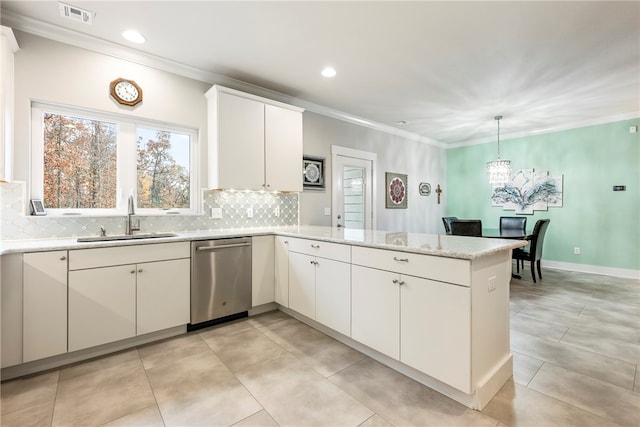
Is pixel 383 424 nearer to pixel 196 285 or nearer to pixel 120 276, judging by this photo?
pixel 196 285

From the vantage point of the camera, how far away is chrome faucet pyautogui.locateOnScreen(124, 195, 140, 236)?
2660mm

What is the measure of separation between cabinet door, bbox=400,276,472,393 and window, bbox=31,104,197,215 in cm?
249

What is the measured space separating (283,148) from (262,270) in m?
1.46

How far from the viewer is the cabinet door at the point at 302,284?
271 centimetres

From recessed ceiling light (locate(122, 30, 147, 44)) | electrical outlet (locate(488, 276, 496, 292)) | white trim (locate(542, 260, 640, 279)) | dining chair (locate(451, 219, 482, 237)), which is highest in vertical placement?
recessed ceiling light (locate(122, 30, 147, 44))

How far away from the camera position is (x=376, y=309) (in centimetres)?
210

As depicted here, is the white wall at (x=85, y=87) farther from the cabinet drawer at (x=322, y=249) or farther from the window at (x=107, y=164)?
the cabinet drawer at (x=322, y=249)

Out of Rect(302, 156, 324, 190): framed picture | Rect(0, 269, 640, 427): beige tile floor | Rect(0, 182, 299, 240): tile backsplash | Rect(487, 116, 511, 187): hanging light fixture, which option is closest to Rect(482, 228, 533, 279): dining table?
Rect(487, 116, 511, 187): hanging light fixture

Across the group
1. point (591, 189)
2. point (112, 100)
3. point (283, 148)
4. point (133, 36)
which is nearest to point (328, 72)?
point (283, 148)

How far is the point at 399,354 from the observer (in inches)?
76.8

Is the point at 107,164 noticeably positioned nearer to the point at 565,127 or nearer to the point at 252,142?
the point at 252,142

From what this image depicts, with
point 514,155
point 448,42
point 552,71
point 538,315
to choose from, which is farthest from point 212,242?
point 514,155

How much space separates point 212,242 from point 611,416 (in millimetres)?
3001

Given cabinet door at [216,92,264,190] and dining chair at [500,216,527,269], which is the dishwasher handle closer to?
cabinet door at [216,92,264,190]
